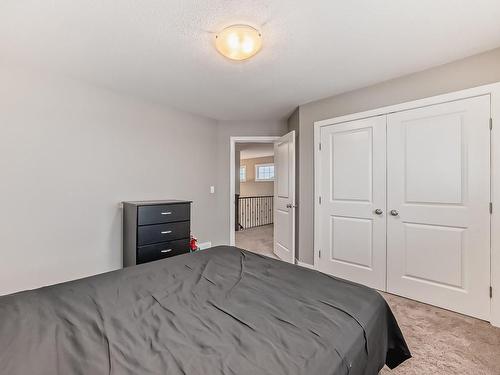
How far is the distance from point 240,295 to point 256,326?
0.29 metres

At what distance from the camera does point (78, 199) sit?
2.59 metres

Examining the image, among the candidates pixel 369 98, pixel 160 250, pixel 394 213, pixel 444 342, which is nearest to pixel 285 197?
pixel 394 213

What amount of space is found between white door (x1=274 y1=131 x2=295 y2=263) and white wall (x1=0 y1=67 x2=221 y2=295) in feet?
5.35

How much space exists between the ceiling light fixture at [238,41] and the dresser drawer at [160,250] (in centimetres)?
209

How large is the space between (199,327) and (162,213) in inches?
78.8

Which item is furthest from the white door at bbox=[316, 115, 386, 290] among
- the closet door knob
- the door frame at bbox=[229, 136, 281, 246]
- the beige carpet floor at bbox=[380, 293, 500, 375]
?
the door frame at bbox=[229, 136, 281, 246]

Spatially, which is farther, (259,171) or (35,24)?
(259,171)

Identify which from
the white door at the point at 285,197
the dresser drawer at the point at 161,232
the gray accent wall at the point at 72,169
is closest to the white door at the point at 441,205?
the white door at the point at 285,197

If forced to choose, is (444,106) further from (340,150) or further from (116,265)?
(116,265)

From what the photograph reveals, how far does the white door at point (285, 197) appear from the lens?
11.3ft

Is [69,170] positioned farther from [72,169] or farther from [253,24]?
[253,24]

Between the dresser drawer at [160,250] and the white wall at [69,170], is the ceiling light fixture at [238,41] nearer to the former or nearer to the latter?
the white wall at [69,170]

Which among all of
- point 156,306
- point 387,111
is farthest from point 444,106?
point 156,306

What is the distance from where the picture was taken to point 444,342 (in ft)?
5.78
